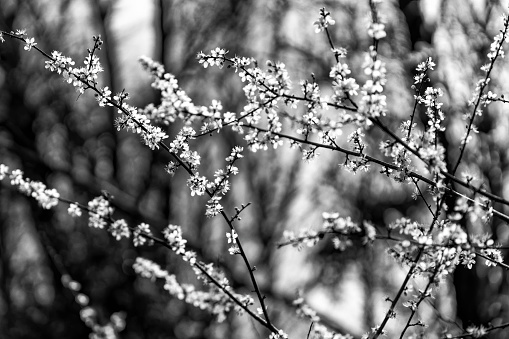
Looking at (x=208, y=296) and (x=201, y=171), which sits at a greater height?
(x=201, y=171)

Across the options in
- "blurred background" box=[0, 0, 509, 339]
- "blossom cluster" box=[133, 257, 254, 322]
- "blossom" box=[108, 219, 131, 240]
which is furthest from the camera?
"blurred background" box=[0, 0, 509, 339]

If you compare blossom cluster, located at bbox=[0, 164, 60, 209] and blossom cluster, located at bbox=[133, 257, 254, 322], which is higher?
blossom cluster, located at bbox=[0, 164, 60, 209]

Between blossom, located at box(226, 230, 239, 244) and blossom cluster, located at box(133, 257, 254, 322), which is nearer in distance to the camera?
blossom cluster, located at box(133, 257, 254, 322)

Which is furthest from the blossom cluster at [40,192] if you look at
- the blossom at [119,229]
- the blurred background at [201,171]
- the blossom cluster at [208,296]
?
the blurred background at [201,171]

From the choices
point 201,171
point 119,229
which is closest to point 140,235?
point 119,229

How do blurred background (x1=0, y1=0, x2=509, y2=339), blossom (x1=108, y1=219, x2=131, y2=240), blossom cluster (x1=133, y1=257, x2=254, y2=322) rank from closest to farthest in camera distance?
Result: blossom cluster (x1=133, y1=257, x2=254, y2=322)
blossom (x1=108, y1=219, x2=131, y2=240)
blurred background (x1=0, y1=0, x2=509, y2=339)

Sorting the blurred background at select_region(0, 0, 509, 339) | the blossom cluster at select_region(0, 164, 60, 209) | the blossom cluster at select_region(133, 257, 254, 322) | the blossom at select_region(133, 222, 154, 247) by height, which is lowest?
the blossom cluster at select_region(133, 257, 254, 322)

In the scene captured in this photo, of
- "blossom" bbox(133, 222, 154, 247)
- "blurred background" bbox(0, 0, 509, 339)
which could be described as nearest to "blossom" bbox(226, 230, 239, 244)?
"blossom" bbox(133, 222, 154, 247)

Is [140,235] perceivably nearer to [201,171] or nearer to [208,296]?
[208,296]

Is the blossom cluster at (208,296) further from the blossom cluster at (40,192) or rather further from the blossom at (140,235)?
the blossom cluster at (40,192)

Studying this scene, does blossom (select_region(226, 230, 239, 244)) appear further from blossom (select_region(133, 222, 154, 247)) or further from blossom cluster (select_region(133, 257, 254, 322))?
blossom (select_region(133, 222, 154, 247))

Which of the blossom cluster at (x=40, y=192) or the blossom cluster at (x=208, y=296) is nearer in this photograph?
the blossom cluster at (x=208, y=296)
